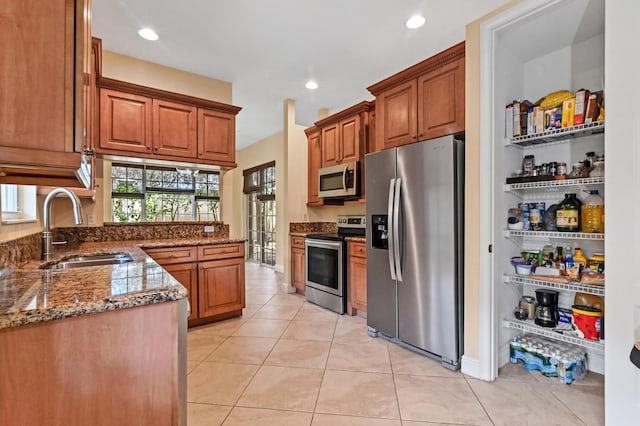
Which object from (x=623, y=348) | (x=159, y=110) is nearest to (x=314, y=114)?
(x=159, y=110)

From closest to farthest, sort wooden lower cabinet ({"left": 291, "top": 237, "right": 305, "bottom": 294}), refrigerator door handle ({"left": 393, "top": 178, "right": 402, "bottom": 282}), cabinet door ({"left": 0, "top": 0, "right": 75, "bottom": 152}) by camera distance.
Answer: cabinet door ({"left": 0, "top": 0, "right": 75, "bottom": 152}) → refrigerator door handle ({"left": 393, "top": 178, "right": 402, "bottom": 282}) → wooden lower cabinet ({"left": 291, "top": 237, "right": 305, "bottom": 294})

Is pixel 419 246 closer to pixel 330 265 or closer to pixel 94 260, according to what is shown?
pixel 330 265

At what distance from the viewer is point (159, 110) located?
3.24 m

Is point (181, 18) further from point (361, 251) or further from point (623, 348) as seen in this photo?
point (623, 348)

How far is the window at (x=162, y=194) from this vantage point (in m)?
3.43

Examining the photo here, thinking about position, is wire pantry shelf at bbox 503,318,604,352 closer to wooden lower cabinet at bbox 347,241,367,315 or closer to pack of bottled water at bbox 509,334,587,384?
pack of bottled water at bbox 509,334,587,384

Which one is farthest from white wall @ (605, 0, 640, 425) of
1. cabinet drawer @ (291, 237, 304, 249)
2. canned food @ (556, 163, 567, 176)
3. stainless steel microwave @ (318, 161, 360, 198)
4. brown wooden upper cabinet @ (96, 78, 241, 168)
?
cabinet drawer @ (291, 237, 304, 249)

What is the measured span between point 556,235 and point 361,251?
1819 millimetres

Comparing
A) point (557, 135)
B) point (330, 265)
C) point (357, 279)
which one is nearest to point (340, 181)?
point (330, 265)

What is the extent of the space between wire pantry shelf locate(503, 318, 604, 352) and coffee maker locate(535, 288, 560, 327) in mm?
54

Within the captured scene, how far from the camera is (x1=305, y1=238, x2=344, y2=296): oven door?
3656 mm

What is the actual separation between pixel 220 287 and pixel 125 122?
1.92 metres

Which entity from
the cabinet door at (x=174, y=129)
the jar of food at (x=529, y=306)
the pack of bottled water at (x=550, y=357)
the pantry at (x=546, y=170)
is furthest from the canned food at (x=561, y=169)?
the cabinet door at (x=174, y=129)

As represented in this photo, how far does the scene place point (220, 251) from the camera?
3289 mm
